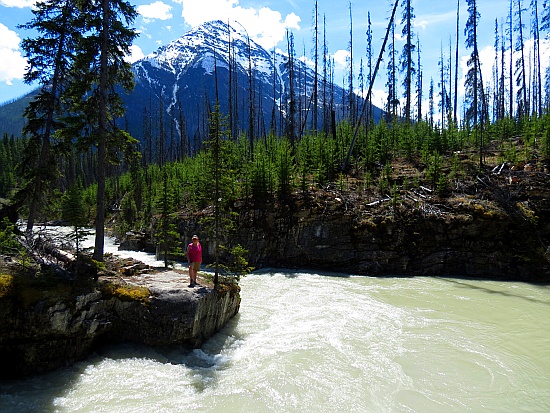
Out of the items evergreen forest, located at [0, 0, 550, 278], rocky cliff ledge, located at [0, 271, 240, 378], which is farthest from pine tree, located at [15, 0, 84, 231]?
rocky cliff ledge, located at [0, 271, 240, 378]

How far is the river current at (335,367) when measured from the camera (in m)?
6.75

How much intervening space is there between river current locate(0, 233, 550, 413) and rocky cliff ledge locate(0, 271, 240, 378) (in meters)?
0.34

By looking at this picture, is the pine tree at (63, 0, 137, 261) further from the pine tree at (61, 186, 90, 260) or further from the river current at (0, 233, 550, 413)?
the river current at (0, 233, 550, 413)

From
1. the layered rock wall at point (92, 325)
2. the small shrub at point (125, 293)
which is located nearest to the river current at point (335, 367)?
the layered rock wall at point (92, 325)

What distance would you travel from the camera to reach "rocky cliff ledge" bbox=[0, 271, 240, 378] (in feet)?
24.9

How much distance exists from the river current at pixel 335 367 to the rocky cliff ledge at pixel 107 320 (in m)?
0.34

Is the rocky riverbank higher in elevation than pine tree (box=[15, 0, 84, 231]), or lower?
lower

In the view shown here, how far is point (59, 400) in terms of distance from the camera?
22.0ft

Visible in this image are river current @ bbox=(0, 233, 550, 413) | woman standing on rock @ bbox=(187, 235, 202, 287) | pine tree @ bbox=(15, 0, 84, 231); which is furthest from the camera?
pine tree @ bbox=(15, 0, 84, 231)

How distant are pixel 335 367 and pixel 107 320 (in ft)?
20.3

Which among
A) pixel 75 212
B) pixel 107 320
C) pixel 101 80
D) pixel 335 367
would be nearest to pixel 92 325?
pixel 107 320

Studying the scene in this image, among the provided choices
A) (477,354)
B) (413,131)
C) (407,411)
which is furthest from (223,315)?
(413,131)

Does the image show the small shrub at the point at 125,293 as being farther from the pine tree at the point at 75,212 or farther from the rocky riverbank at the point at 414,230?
the rocky riverbank at the point at 414,230

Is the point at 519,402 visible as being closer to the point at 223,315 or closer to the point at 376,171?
the point at 223,315
